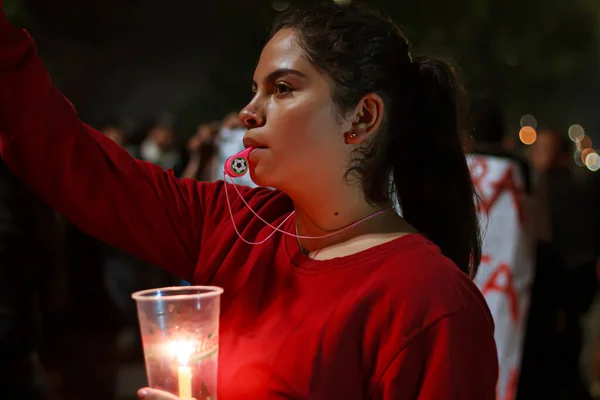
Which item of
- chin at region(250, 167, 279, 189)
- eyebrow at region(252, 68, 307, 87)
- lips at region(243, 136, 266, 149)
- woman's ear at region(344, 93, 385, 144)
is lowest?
chin at region(250, 167, 279, 189)

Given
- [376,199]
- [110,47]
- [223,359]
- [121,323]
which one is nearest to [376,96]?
[376,199]

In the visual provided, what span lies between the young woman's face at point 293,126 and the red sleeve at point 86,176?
30 centimetres

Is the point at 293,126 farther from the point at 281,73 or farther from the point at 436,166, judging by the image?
the point at 436,166

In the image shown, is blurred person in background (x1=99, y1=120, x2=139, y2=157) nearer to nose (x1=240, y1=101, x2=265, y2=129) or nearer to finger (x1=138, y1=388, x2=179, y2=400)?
nose (x1=240, y1=101, x2=265, y2=129)

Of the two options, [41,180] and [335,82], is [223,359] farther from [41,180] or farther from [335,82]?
[335,82]

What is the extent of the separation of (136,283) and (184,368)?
5.53 m

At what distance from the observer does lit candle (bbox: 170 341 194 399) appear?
150cm

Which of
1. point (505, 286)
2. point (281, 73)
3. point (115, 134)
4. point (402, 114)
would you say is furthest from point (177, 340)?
Result: point (115, 134)

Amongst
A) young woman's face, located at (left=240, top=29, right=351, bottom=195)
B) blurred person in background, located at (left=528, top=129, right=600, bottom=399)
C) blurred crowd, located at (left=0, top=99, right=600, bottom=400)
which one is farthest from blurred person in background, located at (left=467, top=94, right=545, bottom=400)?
young woman's face, located at (left=240, top=29, right=351, bottom=195)

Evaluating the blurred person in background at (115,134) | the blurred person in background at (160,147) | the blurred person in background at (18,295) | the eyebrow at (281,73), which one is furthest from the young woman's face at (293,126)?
the blurred person in background at (160,147)

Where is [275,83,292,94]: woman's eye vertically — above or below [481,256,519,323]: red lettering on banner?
above

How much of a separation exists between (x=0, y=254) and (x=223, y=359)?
1.34 meters

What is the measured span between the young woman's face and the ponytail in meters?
0.19

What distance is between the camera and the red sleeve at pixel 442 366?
4.60ft
